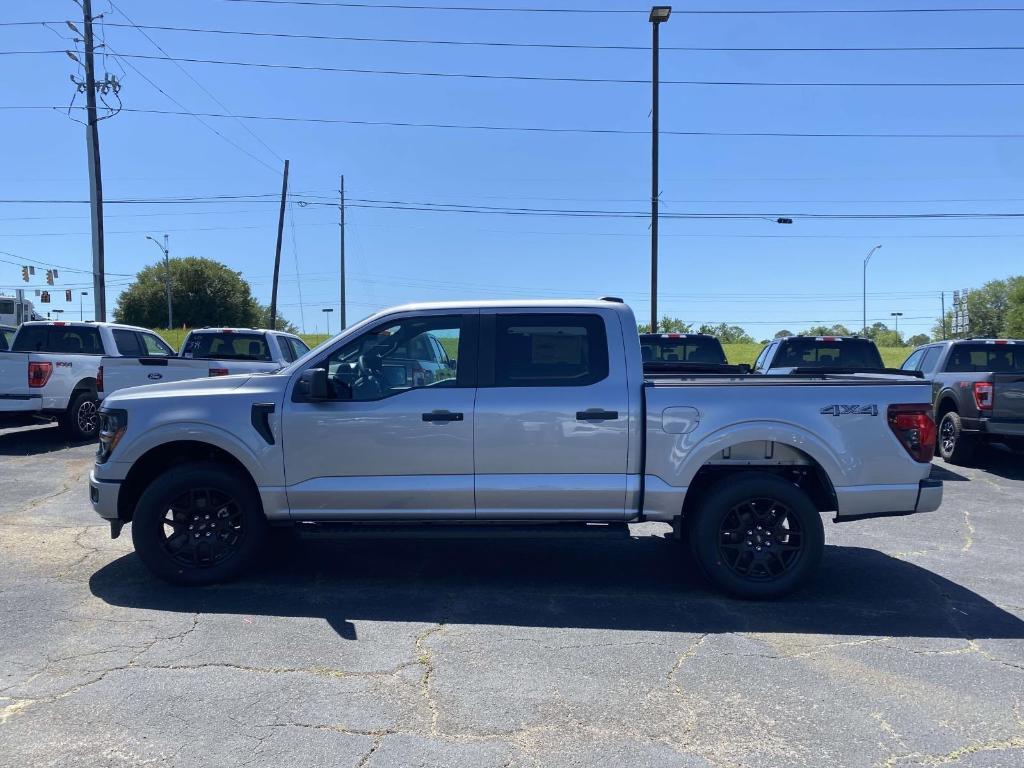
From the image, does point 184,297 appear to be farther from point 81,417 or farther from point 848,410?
point 848,410

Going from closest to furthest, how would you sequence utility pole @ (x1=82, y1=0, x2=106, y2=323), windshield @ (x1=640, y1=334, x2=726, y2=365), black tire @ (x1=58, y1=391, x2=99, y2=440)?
black tire @ (x1=58, y1=391, x2=99, y2=440)
windshield @ (x1=640, y1=334, x2=726, y2=365)
utility pole @ (x1=82, y1=0, x2=106, y2=323)

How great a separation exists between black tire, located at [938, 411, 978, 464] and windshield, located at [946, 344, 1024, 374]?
990 millimetres

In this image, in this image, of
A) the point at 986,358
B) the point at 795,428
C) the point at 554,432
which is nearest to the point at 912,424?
the point at 795,428

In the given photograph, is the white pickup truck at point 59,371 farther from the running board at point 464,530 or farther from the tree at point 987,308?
the tree at point 987,308

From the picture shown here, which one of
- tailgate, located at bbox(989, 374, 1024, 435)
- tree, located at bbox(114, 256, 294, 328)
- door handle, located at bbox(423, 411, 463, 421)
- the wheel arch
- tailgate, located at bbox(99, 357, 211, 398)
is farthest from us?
tree, located at bbox(114, 256, 294, 328)

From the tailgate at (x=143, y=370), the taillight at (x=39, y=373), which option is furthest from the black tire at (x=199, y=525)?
the taillight at (x=39, y=373)

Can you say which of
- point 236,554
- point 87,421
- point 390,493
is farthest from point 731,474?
point 87,421

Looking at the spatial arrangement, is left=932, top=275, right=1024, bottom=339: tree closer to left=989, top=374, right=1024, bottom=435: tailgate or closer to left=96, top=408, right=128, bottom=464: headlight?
left=989, top=374, right=1024, bottom=435: tailgate

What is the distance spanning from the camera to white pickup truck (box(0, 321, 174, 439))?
11.6 m

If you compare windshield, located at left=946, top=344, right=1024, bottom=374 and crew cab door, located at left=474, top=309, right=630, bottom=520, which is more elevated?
windshield, located at left=946, top=344, right=1024, bottom=374

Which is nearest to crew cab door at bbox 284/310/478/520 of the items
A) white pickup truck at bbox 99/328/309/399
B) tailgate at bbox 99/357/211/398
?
white pickup truck at bbox 99/328/309/399

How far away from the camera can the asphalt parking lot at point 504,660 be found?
341cm

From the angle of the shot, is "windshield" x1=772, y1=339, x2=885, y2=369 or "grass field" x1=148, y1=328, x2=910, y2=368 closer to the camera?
"windshield" x1=772, y1=339, x2=885, y2=369

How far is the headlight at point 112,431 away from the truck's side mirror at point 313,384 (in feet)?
4.30
